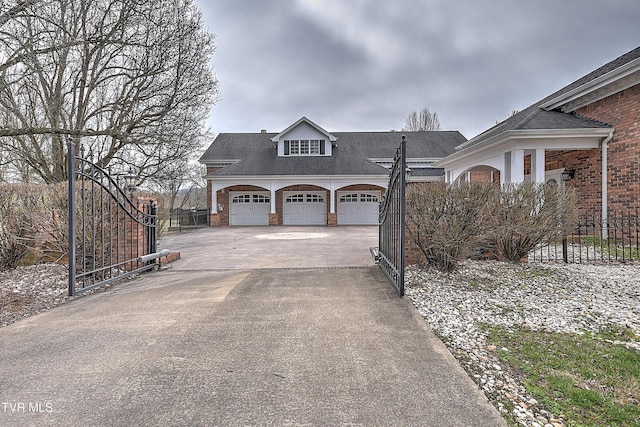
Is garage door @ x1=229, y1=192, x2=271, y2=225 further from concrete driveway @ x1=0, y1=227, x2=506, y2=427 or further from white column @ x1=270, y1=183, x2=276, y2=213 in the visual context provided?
concrete driveway @ x1=0, y1=227, x2=506, y2=427

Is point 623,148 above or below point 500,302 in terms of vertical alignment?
above

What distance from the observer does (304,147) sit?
21.8 m

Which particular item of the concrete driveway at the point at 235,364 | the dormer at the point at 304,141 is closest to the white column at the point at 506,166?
the concrete driveway at the point at 235,364

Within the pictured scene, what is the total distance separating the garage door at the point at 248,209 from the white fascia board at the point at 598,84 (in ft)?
48.8

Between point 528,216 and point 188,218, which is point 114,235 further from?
point 188,218

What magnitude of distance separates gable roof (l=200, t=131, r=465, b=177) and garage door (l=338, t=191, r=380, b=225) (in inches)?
68.0

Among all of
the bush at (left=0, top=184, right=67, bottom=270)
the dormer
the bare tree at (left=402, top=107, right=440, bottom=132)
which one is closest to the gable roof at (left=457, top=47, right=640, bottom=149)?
the bush at (left=0, top=184, right=67, bottom=270)

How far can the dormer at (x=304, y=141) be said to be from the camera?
2156 cm

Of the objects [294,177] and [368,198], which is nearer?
[294,177]

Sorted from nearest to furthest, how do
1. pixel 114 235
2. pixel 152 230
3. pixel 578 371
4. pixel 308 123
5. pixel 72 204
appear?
pixel 578 371 → pixel 72 204 → pixel 114 235 → pixel 152 230 → pixel 308 123

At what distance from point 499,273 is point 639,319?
2002mm

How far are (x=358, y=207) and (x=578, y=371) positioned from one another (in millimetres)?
18318

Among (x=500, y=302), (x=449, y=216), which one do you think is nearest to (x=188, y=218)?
(x=449, y=216)

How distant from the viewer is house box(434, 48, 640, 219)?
30.0 feet
